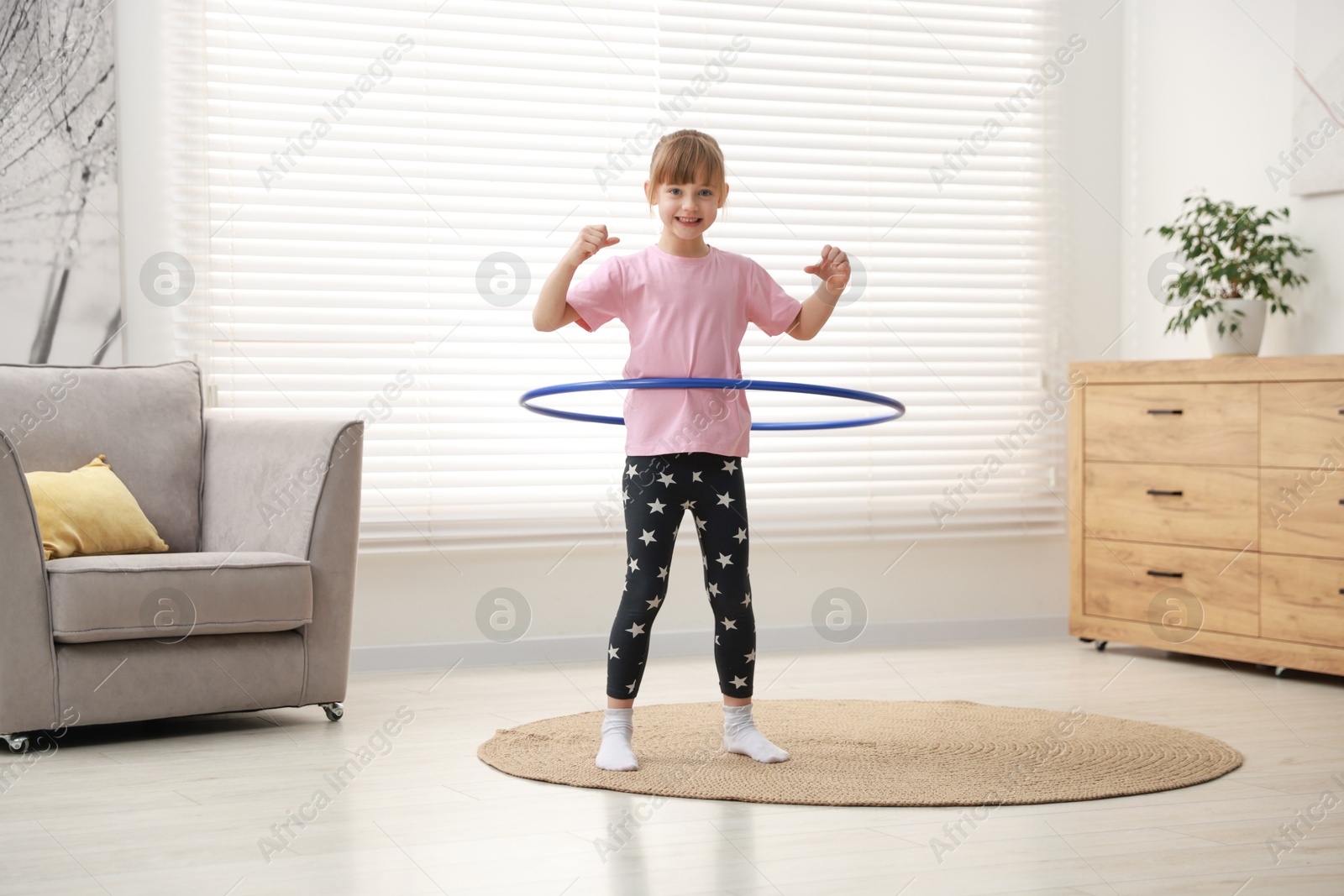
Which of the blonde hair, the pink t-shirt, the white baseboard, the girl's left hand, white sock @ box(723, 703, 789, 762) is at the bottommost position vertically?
the white baseboard

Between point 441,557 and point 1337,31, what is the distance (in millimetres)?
2960

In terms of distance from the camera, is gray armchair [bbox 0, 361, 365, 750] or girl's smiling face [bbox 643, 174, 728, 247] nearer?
girl's smiling face [bbox 643, 174, 728, 247]

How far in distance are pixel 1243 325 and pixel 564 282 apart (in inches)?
90.9

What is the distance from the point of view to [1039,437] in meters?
4.37

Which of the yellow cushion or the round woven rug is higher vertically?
the yellow cushion

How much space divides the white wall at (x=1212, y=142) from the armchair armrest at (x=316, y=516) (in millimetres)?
2747

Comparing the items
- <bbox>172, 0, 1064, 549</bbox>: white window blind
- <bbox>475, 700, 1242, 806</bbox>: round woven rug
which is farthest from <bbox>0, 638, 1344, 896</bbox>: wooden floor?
<bbox>172, 0, 1064, 549</bbox>: white window blind

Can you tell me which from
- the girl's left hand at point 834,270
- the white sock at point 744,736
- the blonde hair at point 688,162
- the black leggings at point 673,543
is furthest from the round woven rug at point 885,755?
the blonde hair at point 688,162

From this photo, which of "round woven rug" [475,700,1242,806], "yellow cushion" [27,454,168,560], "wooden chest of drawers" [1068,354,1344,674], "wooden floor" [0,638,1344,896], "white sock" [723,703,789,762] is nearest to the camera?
"wooden floor" [0,638,1344,896]

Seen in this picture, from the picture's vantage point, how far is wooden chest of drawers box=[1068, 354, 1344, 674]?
3336mm

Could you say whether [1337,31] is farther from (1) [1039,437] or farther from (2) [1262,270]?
(1) [1039,437]

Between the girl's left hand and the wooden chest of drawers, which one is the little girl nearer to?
the girl's left hand

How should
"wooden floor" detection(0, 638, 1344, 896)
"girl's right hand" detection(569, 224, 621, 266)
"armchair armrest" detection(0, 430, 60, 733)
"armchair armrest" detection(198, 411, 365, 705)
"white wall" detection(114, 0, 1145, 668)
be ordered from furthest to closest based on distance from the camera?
"white wall" detection(114, 0, 1145, 668) → "armchair armrest" detection(198, 411, 365, 705) → "armchair armrest" detection(0, 430, 60, 733) → "girl's right hand" detection(569, 224, 621, 266) → "wooden floor" detection(0, 638, 1344, 896)

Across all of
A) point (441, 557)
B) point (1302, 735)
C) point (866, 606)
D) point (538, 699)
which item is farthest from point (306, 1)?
point (1302, 735)
